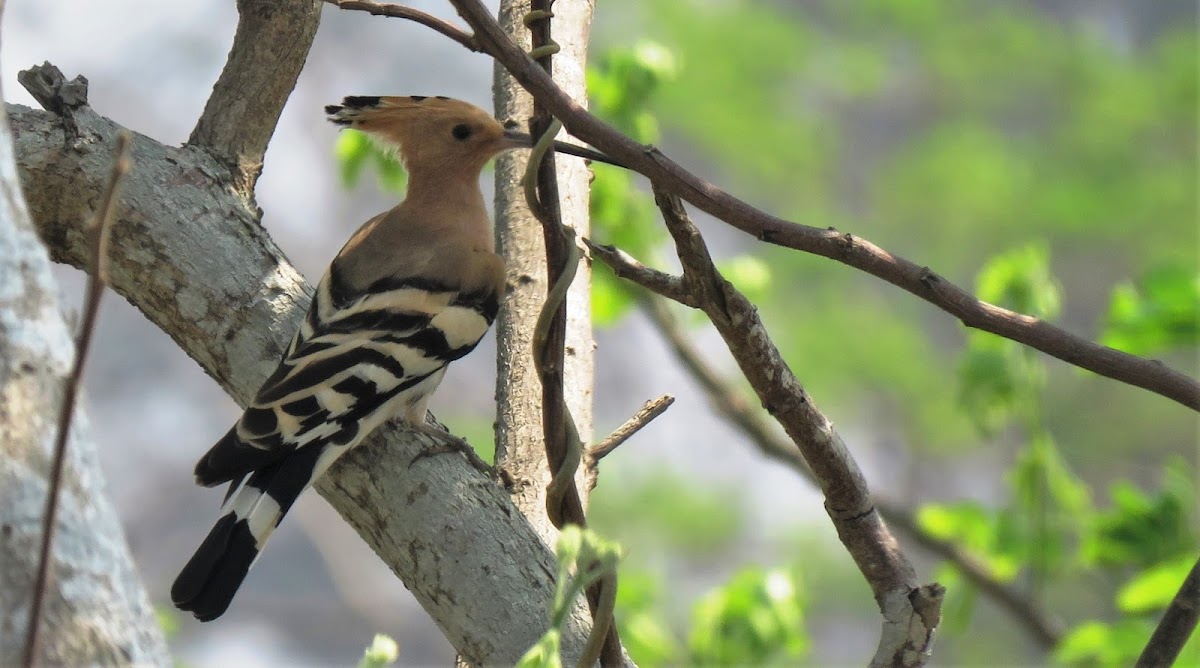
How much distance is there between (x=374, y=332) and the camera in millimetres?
1516

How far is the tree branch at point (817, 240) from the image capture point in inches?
34.2

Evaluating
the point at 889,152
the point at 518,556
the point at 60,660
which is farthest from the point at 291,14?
the point at 889,152

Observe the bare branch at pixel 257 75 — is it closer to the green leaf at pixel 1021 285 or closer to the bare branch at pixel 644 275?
the bare branch at pixel 644 275

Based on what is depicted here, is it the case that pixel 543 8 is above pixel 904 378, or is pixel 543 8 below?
below

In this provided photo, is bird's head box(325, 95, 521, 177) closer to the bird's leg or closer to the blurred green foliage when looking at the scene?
the bird's leg

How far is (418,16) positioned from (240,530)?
61 cm

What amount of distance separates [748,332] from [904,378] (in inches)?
242

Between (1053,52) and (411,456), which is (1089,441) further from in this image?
(411,456)

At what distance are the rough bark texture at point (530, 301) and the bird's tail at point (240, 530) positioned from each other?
28 cm

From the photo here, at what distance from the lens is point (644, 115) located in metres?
2.50

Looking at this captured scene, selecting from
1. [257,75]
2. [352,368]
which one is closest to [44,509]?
[352,368]

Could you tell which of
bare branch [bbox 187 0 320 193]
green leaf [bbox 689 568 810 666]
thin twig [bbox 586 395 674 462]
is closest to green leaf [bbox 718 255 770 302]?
green leaf [bbox 689 568 810 666]

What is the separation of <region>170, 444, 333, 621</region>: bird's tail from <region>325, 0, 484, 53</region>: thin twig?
48 cm

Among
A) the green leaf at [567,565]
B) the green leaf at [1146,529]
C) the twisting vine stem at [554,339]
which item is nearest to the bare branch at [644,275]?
the twisting vine stem at [554,339]
